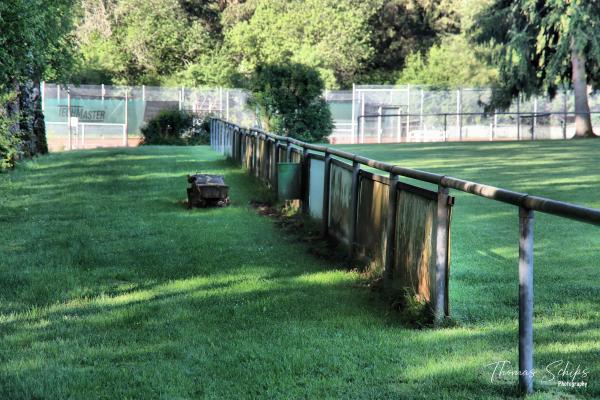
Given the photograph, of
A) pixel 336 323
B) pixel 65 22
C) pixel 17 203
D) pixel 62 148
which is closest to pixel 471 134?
pixel 62 148

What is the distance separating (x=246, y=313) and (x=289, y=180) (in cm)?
535

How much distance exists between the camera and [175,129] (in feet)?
134

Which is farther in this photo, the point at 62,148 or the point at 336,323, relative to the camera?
the point at 62,148

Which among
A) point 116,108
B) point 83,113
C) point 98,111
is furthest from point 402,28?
point 83,113

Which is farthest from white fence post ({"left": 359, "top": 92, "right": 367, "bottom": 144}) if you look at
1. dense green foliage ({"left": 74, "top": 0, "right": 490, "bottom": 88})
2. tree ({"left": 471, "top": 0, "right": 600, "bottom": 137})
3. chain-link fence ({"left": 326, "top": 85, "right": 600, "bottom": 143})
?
dense green foliage ({"left": 74, "top": 0, "right": 490, "bottom": 88})

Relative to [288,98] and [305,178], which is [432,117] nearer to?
[288,98]

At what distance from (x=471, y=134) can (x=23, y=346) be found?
137ft

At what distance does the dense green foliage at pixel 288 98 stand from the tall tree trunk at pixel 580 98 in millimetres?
13747

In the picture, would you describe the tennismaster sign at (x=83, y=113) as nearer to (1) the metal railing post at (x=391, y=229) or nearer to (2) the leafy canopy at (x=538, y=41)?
(2) the leafy canopy at (x=538, y=41)

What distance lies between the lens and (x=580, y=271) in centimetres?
790

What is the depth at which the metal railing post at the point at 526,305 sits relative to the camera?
14.2 ft

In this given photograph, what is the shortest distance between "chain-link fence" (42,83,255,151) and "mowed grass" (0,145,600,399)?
29659 mm

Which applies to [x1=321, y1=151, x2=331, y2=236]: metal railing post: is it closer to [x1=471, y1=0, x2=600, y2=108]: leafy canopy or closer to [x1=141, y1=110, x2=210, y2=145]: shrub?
[x1=141, y1=110, x2=210, y2=145]: shrub

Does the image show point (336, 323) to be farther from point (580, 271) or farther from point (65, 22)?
point (65, 22)
